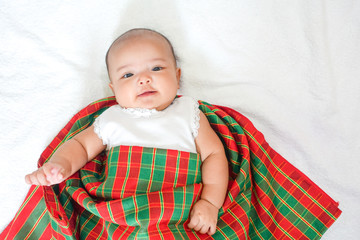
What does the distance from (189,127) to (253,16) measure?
0.57m

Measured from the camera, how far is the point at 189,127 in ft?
3.89

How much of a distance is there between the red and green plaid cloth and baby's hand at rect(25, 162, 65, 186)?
8 centimetres

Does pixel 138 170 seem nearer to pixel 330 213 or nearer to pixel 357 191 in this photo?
pixel 330 213

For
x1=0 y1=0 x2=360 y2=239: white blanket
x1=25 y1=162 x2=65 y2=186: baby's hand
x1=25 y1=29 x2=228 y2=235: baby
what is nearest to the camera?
x1=25 y1=162 x2=65 y2=186: baby's hand

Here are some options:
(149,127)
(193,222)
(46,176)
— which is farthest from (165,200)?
(46,176)

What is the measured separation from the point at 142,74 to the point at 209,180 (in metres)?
0.46

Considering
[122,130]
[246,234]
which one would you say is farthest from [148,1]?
[246,234]

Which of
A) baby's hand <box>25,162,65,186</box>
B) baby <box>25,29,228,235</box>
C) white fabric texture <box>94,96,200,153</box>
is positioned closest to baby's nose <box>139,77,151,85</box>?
baby <box>25,29,228,235</box>

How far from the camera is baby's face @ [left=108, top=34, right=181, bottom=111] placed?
1.16 meters

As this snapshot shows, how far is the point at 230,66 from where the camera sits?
1.36m

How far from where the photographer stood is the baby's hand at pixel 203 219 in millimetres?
1041

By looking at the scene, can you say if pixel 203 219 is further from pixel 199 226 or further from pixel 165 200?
pixel 165 200

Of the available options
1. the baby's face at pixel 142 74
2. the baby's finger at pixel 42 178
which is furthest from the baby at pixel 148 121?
the baby's finger at pixel 42 178

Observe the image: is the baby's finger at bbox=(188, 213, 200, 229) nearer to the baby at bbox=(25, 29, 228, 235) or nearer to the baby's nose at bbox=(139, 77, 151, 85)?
the baby at bbox=(25, 29, 228, 235)
